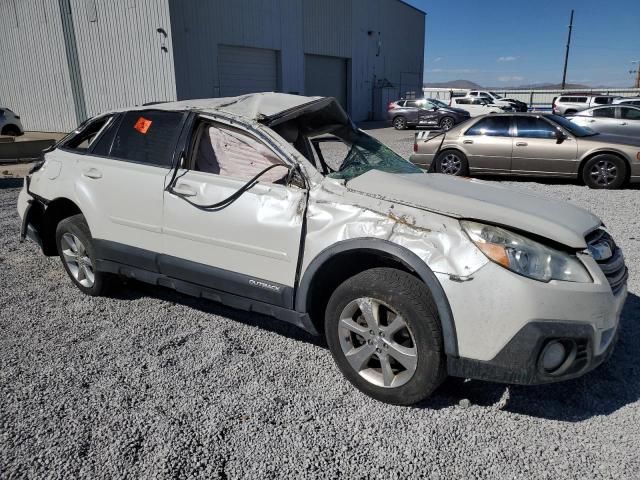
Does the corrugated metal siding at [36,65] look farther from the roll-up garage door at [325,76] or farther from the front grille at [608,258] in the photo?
the front grille at [608,258]

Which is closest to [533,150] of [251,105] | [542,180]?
[542,180]

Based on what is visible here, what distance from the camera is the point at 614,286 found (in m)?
2.64

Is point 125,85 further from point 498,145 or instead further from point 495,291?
point 495,291

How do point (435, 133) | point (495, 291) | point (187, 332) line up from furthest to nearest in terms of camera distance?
1. point (435, 133)
2. point (187, 332)
3. point (495, 291)

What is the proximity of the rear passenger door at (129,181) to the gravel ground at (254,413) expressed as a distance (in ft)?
2.19

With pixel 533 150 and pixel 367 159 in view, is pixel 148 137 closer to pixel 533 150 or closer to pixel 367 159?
pixel 367 159

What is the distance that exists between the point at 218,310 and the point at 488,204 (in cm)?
238

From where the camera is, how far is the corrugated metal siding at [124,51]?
56.2ft

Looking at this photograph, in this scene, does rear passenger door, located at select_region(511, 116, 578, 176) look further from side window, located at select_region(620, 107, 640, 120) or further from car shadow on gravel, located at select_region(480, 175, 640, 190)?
side window, located at select_region(620, 107, 640, 120)

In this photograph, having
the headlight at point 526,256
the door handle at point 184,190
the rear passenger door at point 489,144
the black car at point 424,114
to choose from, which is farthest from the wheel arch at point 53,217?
the black car at point 424,114

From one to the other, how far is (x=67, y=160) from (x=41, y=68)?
20.0 metres

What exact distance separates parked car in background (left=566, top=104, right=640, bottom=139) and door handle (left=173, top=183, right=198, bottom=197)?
1354 centimetres

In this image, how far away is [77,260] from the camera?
433 cm

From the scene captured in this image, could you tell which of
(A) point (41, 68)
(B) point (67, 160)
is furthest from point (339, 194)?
(A) point (41, 68)
